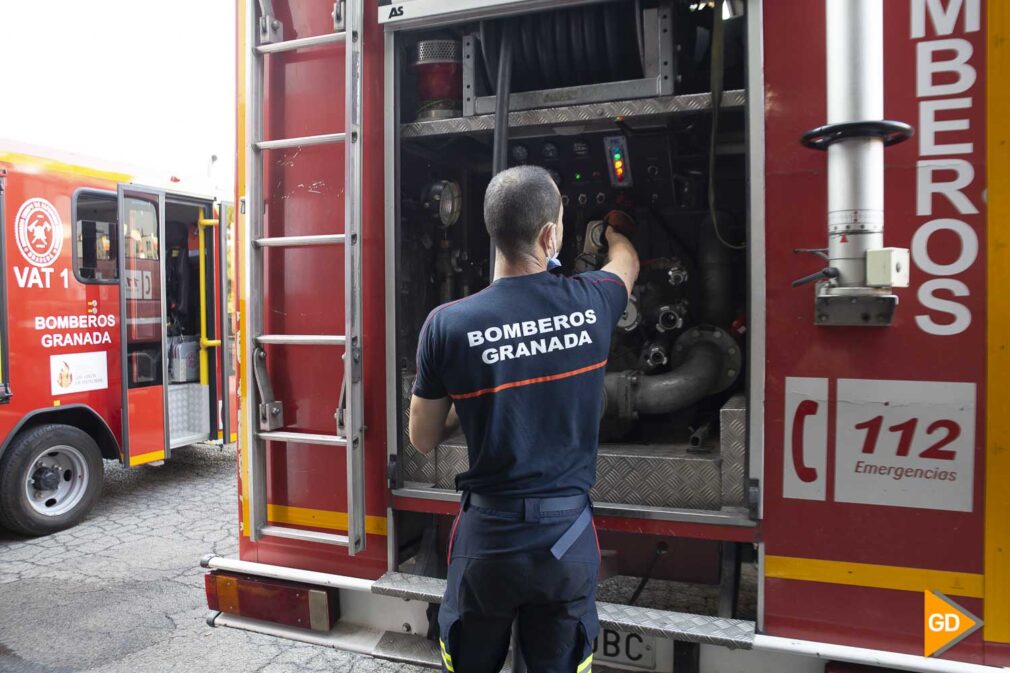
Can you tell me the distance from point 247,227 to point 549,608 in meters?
1.82

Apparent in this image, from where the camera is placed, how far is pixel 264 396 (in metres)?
2.86

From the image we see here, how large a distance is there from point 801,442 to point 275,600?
201 cm

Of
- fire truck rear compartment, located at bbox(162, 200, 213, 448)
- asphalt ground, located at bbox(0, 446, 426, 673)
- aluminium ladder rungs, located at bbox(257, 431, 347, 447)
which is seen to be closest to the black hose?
aluminium ladder rungs, located at bbox(257, 431, 347, 447)

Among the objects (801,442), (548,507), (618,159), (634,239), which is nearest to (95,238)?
(634,239)

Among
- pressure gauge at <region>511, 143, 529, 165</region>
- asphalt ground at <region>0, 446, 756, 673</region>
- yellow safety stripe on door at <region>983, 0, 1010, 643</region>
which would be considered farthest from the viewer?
asphalt ground at <region>0, 446, 756, 673</region>

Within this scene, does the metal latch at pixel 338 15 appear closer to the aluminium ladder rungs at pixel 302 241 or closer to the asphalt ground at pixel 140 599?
the aluminium ladder rungs at pixel 302 241

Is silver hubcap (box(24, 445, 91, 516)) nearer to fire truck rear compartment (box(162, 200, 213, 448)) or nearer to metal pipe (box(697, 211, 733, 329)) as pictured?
fire truck rear compartment (box(162, 200, 213, 448))

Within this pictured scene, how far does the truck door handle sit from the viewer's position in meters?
2.18

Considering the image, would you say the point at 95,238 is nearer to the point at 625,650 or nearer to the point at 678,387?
the point at 678,387

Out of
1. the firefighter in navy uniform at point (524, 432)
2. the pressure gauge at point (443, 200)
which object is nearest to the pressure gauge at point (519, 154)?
the pressure gauge at point (443, 200)

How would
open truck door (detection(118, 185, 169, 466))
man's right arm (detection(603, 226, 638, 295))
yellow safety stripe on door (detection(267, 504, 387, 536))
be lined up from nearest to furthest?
man's right arm (detection(603, 226, 638, 295))
yellow safety stripe on door (detection(267, 504, 387, 536))
open truck door (detection(118, 185, 169, 466))

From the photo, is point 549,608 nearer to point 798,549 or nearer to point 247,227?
point 798,549

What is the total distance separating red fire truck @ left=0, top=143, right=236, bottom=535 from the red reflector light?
368cm

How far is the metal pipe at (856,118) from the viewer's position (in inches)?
77.0
